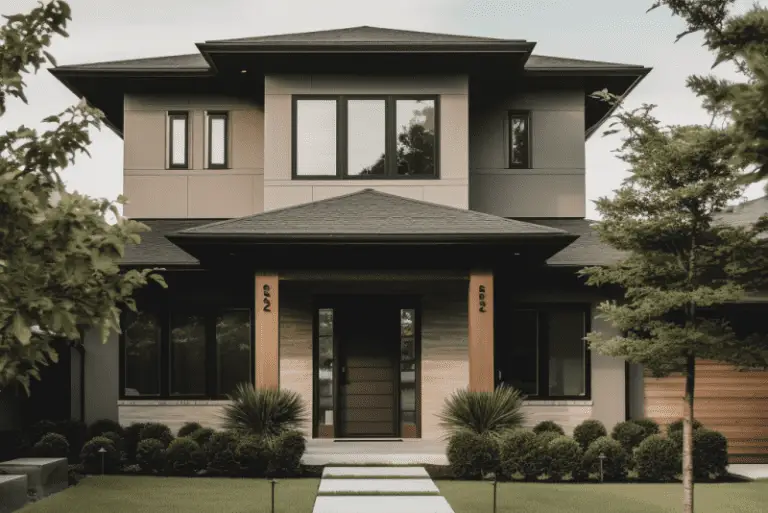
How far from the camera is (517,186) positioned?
19734mm

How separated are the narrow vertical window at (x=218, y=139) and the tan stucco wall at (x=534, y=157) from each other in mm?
4792

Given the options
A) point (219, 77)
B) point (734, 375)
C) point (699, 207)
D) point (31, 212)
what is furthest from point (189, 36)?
point (31, 212)

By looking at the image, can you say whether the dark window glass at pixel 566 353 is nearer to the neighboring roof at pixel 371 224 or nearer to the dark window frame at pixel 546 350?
the dark window frame at pixel 546 350

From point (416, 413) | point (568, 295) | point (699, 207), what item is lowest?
point (416, 413)

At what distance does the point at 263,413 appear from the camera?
15.0 meters

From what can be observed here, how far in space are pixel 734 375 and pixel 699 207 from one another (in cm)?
680

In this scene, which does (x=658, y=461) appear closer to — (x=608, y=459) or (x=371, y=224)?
(x=608, y=459)

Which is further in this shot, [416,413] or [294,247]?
[416,413]

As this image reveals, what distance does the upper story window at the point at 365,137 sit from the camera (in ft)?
59.5

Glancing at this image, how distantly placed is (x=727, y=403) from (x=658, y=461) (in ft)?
11.8

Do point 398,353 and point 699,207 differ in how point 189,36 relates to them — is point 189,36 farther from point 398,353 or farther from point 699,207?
point 699,207

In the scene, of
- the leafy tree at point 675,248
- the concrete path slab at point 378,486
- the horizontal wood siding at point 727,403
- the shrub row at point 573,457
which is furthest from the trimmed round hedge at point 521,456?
the horizontal wood siding at point 727,403

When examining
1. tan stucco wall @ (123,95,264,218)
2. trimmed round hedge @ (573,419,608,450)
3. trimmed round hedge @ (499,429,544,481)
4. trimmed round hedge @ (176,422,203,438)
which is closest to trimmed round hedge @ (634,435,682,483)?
trimmed round hedge @ (499,429,544,481)

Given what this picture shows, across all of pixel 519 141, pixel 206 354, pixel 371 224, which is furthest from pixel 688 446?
pixel 206 354
